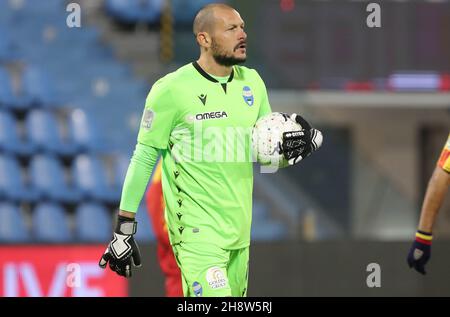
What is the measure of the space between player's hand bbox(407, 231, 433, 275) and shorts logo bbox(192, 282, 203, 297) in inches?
51.3

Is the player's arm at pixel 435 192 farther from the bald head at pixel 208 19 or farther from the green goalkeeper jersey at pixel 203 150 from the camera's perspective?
the bald head at pixel 208 19

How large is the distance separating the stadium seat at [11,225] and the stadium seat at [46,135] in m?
0.82

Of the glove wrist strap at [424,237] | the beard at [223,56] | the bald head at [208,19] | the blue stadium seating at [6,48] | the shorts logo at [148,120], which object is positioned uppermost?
the blue stadium seating at [6,48]

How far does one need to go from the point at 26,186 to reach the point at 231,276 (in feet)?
14.0

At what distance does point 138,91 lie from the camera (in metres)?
10.4

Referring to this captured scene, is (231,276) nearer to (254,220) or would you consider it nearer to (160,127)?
(160,127)

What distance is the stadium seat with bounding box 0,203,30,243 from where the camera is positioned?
8.79 meters

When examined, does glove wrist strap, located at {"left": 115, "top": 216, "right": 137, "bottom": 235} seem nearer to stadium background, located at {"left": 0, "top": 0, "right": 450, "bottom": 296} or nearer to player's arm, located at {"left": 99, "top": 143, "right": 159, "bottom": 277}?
player's arm, located at {"left": 99, "top": 143, "right": 159, "bottom": 277}

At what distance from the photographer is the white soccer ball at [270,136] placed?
551 centimetres

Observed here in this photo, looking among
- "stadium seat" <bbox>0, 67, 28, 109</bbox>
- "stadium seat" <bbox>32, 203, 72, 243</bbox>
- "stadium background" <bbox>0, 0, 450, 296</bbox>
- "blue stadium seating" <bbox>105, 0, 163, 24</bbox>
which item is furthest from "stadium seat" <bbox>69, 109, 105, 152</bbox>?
"blue stadium seating" <bbox>105, 0, 163, 24</bbox>

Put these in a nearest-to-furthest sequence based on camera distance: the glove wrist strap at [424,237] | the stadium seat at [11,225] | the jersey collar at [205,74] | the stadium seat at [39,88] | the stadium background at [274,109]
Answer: the jersey collar at [205,74]
the glove wrist strap at [424,237]
the stadium background at [274,109]
the stadium seat at [11,225]
the stadium seat at [39,88]

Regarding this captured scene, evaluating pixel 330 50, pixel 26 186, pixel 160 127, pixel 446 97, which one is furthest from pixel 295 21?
pixel 160 127

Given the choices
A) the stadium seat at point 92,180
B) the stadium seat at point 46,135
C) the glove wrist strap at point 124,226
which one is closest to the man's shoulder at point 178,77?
the glove wrist strap at point 124,226

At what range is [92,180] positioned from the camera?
31.5 ft
